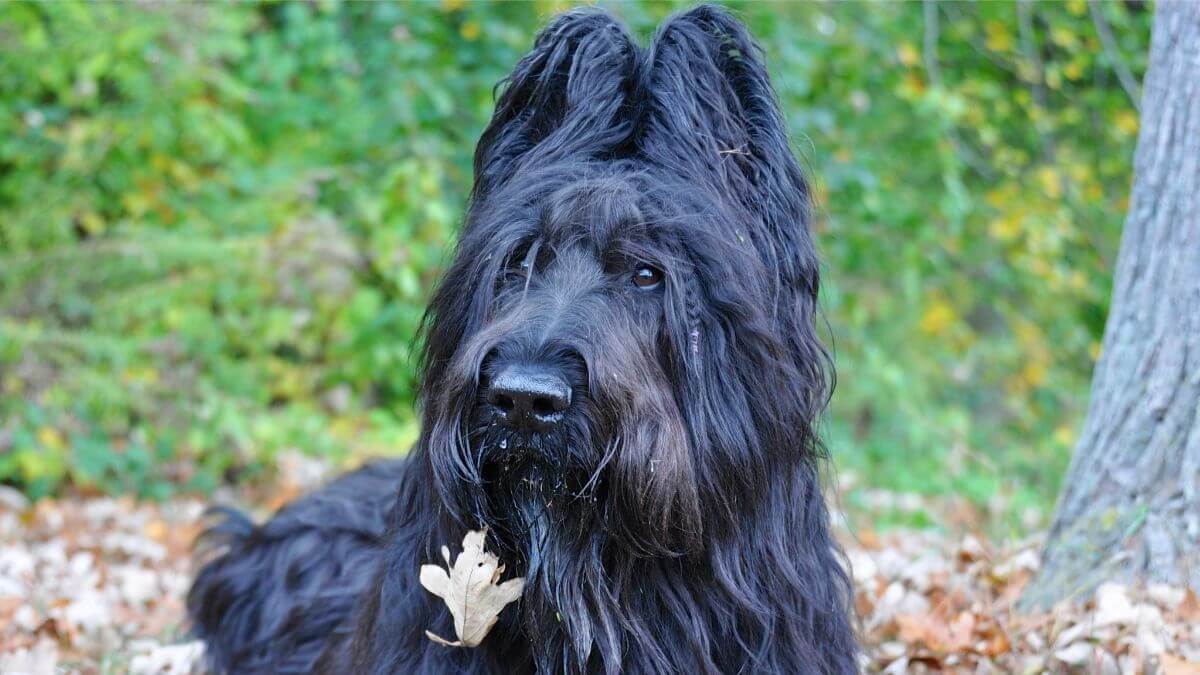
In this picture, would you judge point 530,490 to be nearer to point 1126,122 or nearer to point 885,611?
point 885,611

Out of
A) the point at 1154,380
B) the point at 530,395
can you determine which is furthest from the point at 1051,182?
the point at 530,395

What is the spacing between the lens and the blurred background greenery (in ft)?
22.8

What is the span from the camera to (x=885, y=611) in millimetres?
3939

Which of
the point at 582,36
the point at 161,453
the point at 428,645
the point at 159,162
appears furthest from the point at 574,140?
the point at 159,162

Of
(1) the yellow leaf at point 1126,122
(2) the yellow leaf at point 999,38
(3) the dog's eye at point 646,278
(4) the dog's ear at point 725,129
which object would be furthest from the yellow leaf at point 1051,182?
(3) the dog's eye at point 646,278

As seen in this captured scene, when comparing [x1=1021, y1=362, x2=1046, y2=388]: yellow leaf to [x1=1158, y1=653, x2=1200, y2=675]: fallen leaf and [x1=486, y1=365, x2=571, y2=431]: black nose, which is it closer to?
[x1=1158, y1=653, x2=1200, y2=675]: fallen leaf

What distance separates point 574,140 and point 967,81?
21.9ft

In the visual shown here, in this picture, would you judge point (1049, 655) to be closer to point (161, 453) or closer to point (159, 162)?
point (161, 453)

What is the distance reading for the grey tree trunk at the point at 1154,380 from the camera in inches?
137

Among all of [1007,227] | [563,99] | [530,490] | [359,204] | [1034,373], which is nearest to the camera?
[530,490]

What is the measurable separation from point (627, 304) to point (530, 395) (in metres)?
0.41

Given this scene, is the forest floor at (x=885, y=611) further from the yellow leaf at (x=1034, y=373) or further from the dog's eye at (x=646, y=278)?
the yellow leaf at (x=1034, y=373)

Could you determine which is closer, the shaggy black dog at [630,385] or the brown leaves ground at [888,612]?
the shaggy black dog at [630,385]

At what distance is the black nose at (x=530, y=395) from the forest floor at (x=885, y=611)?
1.58 metres
